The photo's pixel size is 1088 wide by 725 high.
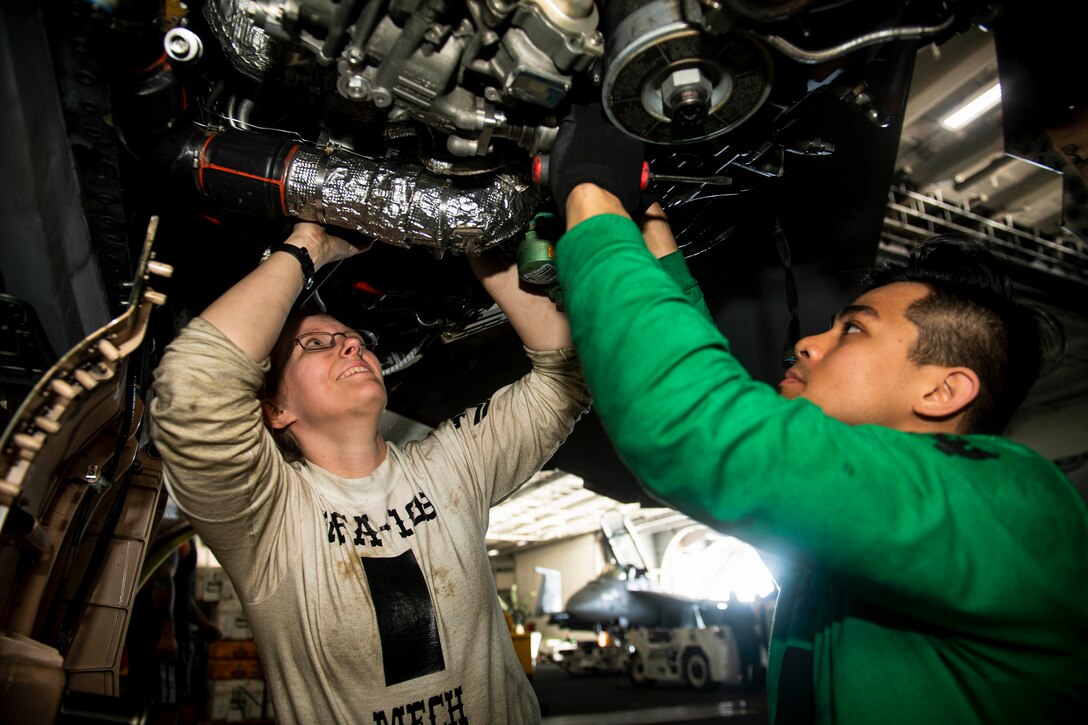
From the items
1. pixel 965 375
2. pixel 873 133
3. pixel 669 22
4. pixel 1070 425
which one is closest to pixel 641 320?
pixel 669 22

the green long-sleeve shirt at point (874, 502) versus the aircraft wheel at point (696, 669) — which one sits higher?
the green long-sleeve shirt at point (874, 502)

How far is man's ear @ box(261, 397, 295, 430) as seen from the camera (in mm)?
1666

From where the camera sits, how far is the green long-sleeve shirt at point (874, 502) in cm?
82

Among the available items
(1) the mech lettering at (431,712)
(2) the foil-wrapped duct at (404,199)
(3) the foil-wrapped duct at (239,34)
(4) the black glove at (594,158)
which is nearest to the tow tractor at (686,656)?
(1) the mech lettering at (431,712)

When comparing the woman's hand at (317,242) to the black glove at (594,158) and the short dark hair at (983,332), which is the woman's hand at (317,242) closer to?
the black glove at (594,158)

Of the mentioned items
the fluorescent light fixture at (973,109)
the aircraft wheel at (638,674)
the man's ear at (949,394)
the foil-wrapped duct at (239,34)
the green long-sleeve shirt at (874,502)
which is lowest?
the aircraft wheel at (638,674)

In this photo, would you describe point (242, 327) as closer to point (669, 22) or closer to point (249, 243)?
point (249, 243)

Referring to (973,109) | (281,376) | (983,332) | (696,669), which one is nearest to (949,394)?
(983,332)

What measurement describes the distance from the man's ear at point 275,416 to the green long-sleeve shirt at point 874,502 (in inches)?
40.3

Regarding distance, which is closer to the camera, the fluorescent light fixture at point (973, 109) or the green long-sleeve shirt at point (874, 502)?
the green long-sleeve shirt at point (874, 502)

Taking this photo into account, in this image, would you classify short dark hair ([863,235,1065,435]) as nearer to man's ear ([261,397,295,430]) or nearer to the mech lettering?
the mech lettering

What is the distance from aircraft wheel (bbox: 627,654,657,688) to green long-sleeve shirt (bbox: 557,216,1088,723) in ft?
27.6

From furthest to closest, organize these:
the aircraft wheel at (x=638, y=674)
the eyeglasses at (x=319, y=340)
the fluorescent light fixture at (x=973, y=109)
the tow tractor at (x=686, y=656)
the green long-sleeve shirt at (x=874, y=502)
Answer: the aircraft wheel at (x=638, y=674), the tow tractor at (x=686, y=656), the fluorescent light fixture at (x=973, y=109), the eyeglasses at (x=319, y=340), the green long-sleeve shirt at (x=874, y=502)

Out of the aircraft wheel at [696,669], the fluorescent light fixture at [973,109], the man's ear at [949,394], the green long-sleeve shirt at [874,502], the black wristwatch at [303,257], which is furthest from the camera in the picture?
the aircraft wheel at [696,669]
